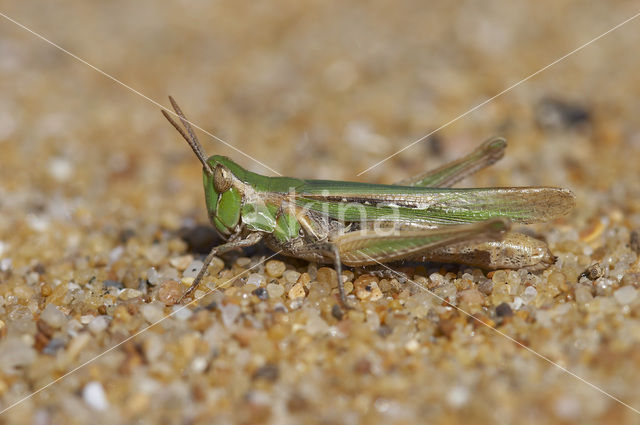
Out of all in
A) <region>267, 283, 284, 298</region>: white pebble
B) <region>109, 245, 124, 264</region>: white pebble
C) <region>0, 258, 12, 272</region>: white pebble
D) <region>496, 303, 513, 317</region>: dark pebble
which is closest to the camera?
<region>496, 303, 513, 317</region>: dark pebble

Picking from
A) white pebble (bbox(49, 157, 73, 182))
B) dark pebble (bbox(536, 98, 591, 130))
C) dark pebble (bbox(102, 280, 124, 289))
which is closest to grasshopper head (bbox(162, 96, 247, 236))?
dark pebble (bbox(102, 280, 124, 289))

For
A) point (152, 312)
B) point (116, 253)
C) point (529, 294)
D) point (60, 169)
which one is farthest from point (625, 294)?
point (60, 169)

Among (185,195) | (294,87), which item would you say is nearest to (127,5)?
(294,87)

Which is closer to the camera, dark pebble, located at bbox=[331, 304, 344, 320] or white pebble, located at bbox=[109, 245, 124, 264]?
dark pebble, located at bbox=[331, 304, 344, 320]

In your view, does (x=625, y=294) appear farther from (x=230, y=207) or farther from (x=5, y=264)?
(x=5, y=264)

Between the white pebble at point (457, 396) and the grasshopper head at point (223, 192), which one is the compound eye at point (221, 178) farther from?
the white pebble at point (457, 396)

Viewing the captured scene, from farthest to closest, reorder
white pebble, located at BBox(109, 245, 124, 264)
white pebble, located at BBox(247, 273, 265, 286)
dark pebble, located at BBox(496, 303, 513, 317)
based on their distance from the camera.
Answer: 1. white pebble, located at BBox(109, 245, 124, 264)
2. white pebble, located at BBox(247, 273, 265, 286)
3. dark pebble, located at BBox(496, 303, 513, 317)
